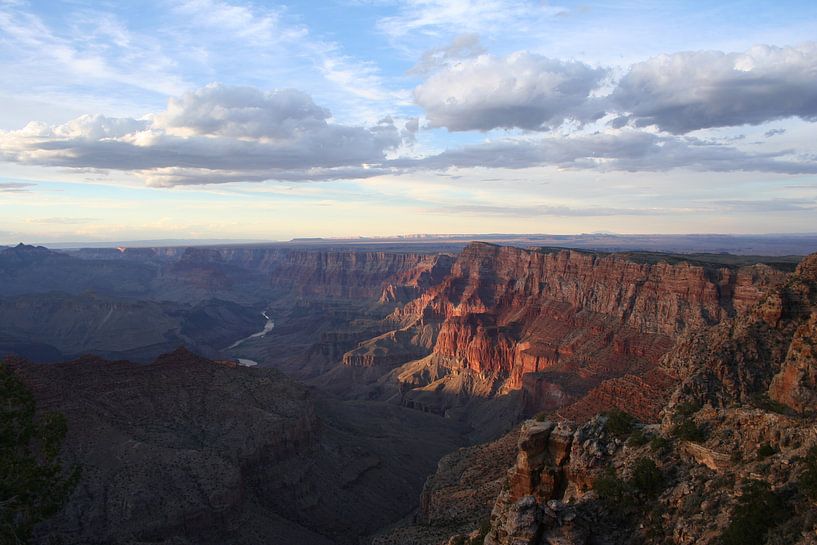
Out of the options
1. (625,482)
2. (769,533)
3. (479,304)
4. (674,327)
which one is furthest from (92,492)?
(479,304)

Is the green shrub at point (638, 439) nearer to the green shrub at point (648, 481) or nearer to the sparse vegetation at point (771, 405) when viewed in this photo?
the green shrub at point (648, 481)

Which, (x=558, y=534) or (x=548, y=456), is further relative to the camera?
(x=548, y=456)

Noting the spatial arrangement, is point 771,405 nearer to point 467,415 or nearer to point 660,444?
point 660,444

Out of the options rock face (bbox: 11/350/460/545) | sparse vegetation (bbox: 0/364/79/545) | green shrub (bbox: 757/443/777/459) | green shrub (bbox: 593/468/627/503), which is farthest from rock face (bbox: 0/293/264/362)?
green shrub (bbox: 757/443/777/459)

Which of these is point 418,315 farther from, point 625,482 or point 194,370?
point 625,482

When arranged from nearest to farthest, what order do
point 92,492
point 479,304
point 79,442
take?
point 92,492, point 79,442, point 479,304

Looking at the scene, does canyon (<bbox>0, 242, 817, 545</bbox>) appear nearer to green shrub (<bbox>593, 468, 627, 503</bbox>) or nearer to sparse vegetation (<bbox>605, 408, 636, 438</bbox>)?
sparse vegetation (<bbox>605, 408, 636, 438</bbox>)

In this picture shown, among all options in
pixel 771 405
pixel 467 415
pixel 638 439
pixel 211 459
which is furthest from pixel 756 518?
pixel 467 415

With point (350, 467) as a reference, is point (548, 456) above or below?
above
